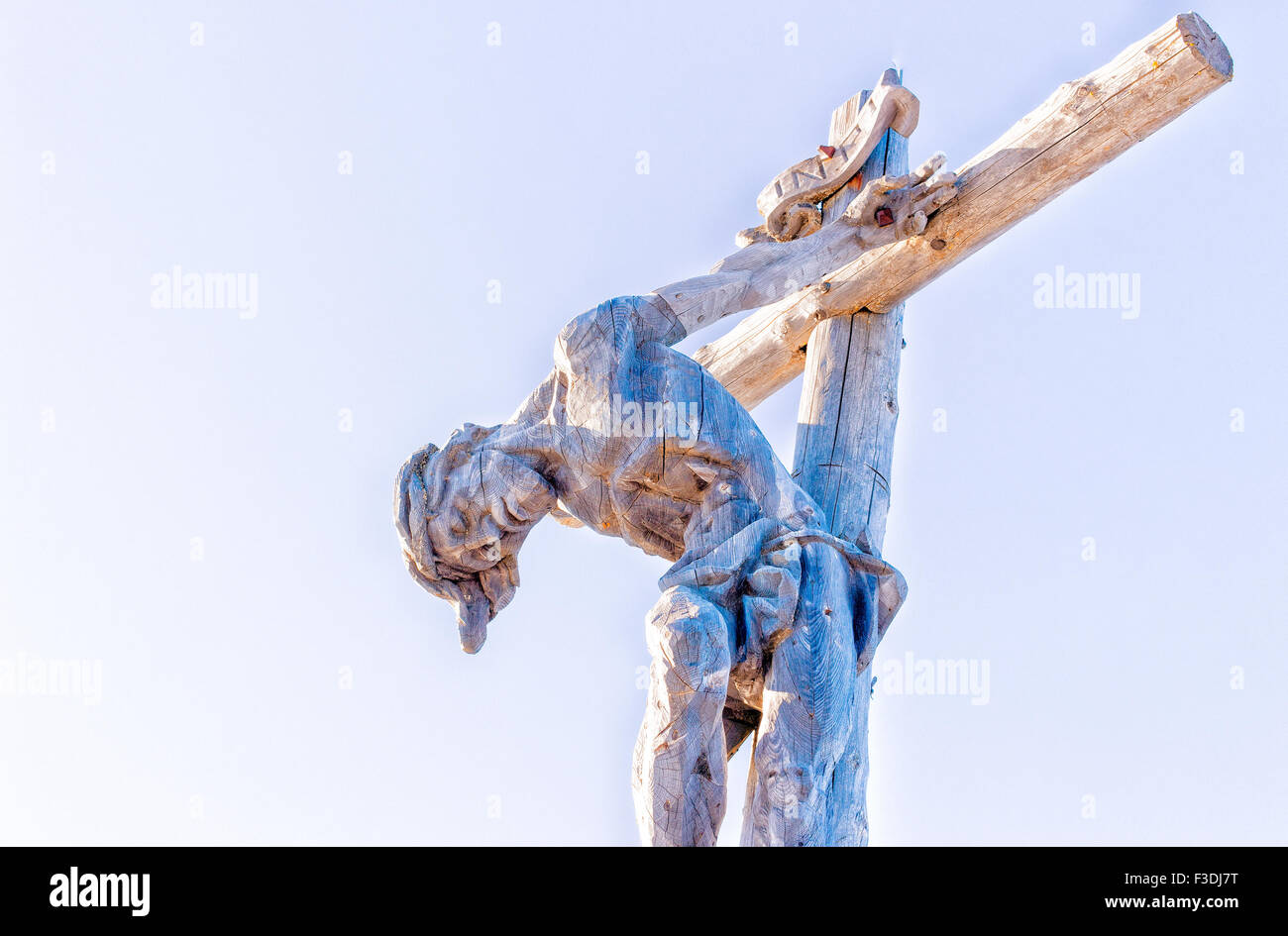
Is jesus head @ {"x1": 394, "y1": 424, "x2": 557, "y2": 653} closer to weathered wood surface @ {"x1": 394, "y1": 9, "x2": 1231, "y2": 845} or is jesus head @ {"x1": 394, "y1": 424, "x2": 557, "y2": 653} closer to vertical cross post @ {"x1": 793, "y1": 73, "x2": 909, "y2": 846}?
weathered wood surface @ {"x1": 394, "y1": 9, "x2": 1231, "y2": 845}

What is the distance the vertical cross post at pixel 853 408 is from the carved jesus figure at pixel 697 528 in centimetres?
26

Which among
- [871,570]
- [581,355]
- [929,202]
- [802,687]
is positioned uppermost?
[929,202]

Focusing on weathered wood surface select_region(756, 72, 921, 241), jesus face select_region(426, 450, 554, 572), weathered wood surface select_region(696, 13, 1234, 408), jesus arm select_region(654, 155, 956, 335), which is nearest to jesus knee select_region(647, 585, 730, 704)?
jesus face select_region(426, 450, 554, 572)

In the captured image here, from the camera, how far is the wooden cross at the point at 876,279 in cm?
417

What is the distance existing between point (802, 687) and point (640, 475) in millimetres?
735

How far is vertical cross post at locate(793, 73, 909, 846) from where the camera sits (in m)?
4.50

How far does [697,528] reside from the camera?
411 centimetres

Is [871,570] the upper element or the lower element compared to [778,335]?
lower

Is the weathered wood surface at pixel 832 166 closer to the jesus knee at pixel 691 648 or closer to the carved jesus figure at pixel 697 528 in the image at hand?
the carved jesus figure at pixel 697 528

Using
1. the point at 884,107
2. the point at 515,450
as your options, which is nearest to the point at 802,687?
the point at 515,450

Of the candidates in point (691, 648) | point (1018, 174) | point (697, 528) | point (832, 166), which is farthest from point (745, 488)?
point (832, 166)

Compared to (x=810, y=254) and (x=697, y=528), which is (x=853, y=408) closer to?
(x=810, y=254)
